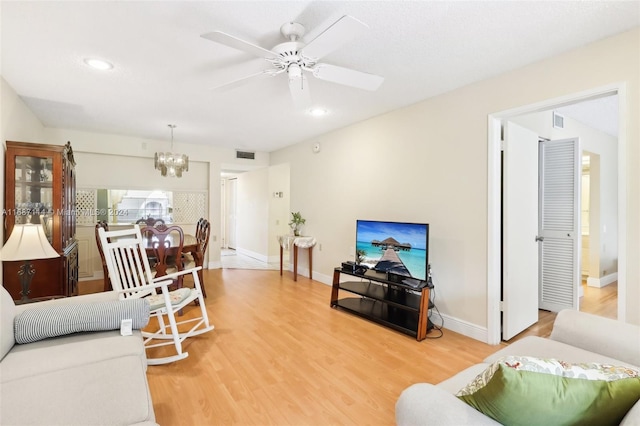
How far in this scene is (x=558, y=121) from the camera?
3.88 metres

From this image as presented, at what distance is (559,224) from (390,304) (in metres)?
2.26

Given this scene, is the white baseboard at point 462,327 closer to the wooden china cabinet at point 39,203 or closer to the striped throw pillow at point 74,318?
the striped throw pillow at point 74,318

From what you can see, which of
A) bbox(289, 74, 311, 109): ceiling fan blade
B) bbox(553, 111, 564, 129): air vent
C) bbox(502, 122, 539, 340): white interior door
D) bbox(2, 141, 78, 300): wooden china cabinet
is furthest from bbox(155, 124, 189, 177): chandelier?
bbox(553, 111, 564, 129): air vent

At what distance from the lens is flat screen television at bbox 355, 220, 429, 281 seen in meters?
3.05

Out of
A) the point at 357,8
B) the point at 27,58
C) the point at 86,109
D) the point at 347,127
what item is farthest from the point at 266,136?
the point at 357,8

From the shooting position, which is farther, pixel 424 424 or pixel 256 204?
pixel 256 204

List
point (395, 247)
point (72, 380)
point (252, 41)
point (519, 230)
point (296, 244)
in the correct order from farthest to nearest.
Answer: point (296, 244) → point (395, 247) → point (519, 230) → point (252, 41) → point (72, 380)

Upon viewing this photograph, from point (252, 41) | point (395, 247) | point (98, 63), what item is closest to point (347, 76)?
point (252, 41)

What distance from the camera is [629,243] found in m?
2.07

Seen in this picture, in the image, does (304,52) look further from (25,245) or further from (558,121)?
(558,121)

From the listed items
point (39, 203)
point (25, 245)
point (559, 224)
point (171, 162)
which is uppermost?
point (171, 162)

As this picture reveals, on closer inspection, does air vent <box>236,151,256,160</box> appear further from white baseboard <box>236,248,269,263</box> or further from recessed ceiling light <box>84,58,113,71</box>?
recessed ceiling light <box>84,58,113,71</box>

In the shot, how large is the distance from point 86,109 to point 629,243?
17.6 ft

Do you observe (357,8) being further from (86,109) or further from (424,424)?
(86,109)
